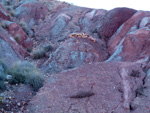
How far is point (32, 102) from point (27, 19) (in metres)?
16.9

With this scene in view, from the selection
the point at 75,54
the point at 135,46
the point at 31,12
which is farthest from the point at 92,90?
the point at 31,12

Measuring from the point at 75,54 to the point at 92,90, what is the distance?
6552mm

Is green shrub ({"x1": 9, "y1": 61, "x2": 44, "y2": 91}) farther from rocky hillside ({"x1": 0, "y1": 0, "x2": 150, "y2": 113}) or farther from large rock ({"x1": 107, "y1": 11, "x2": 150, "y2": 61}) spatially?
large rock ({"x1": 107, "y1": 11, "x2": 150, "y2": 61})

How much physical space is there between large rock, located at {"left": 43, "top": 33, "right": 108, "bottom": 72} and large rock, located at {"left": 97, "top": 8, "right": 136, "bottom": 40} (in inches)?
86.1

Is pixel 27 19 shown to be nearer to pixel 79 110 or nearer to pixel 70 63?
pixel 70 63

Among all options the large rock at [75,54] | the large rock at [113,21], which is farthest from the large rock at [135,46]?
the large rock at [113,21]

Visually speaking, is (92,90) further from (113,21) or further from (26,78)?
(113,21)

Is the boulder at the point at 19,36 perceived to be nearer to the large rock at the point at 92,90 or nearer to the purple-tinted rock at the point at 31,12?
the purple-tinted rock at the point at 31,12

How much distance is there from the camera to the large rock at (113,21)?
664 inches

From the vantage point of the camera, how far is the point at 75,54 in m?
13.4

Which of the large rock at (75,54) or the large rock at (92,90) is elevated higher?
the large rock at (92,90)

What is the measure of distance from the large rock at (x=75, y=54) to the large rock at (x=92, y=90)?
13.6ft

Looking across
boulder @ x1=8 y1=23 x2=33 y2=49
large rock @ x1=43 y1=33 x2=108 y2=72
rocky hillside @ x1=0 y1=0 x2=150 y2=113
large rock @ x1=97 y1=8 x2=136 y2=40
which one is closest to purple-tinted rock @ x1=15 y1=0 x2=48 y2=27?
rocky hillside @ x1=0 y1=0 x2=150 y2=113

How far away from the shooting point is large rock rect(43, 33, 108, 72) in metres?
12.7
